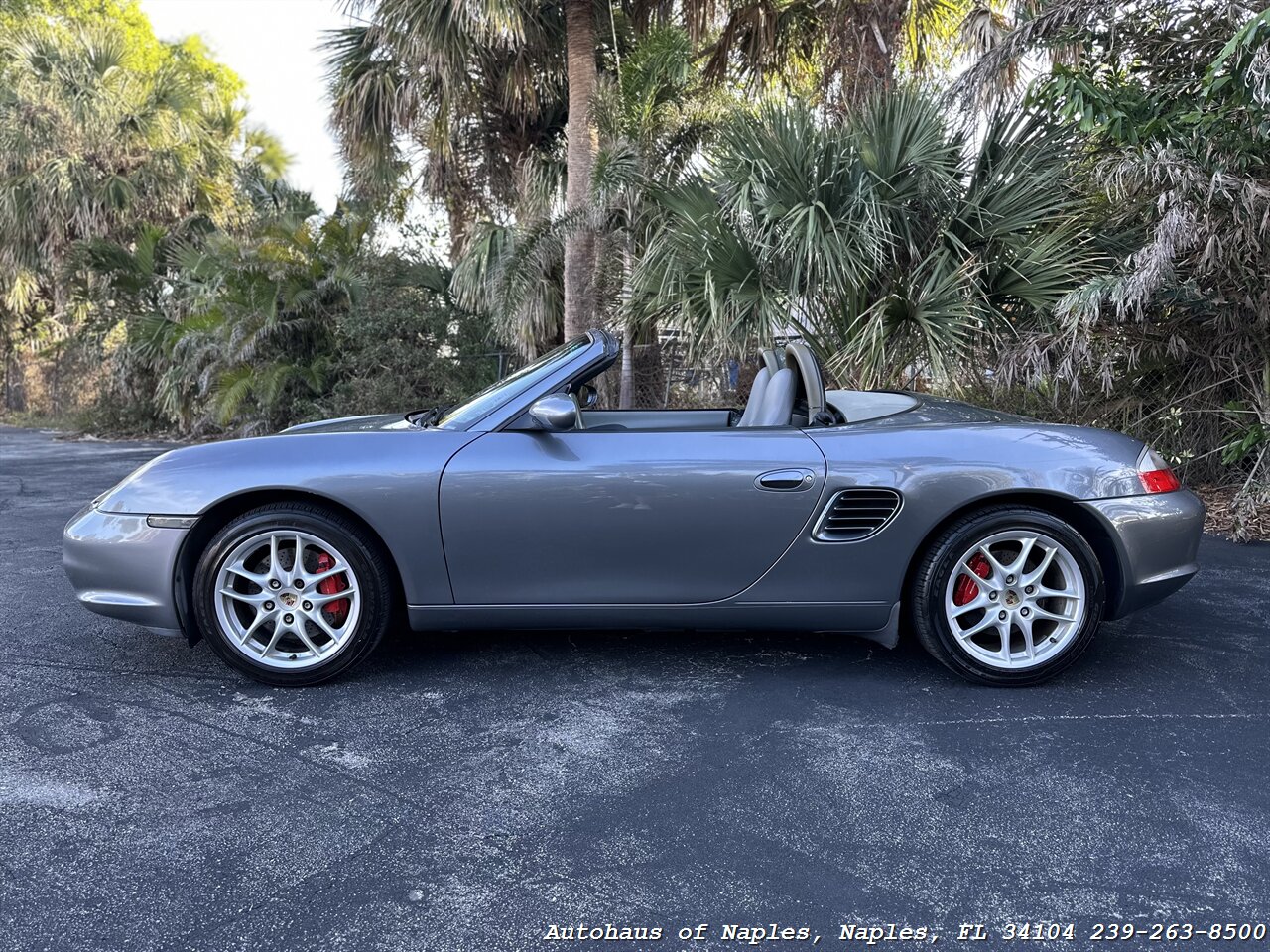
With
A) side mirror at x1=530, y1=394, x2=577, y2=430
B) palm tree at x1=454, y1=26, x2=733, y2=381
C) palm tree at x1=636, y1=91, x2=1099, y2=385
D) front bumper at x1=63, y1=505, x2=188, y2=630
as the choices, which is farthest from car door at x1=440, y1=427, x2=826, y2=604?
palm tree at x1=454, y1=26, x2=733, y2=381

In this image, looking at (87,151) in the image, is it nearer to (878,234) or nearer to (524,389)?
(878,234)

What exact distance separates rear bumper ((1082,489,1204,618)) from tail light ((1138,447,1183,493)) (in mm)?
31

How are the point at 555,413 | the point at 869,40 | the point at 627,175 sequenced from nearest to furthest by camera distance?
the point at 555,413, the point at 627,175, the point at 869,40

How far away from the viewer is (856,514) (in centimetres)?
339

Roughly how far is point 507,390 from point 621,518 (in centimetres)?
68

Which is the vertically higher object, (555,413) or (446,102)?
(446,102)

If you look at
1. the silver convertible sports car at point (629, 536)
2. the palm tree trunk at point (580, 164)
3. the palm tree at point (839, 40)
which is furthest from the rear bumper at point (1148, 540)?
the palm tree trunk at point (580, 164)

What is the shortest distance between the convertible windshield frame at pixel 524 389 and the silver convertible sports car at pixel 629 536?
0.02 meters

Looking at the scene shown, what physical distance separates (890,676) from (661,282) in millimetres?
4544

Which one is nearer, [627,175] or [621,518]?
[621,518]

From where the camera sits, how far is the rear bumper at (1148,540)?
3424 millimetres

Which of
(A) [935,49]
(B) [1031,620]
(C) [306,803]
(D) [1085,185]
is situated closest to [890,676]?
(B) [1031,620]

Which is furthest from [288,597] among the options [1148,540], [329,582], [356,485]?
[1148,540]

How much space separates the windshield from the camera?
353cm
